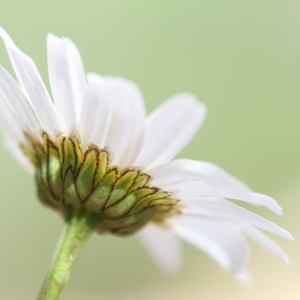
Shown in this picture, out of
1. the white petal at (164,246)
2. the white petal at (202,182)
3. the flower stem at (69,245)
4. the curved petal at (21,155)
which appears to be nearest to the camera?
the white petal at (202,182)

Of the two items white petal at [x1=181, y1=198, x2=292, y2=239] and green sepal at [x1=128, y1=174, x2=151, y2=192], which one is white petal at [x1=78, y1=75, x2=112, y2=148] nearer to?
green sepal at [x1=128, y1=174, x2=151, y2=192]

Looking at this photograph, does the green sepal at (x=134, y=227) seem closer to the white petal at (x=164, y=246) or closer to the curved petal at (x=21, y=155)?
the curved petal at (x=21, y=155)

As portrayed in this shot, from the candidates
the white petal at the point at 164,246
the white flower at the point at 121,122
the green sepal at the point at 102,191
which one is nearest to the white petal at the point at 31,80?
the white flower at the point at 121,122

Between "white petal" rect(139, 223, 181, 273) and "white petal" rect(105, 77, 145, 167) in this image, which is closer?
"white petal" rect(105, 77, 145, 167)

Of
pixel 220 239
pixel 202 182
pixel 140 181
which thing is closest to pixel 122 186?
pixel 140 181

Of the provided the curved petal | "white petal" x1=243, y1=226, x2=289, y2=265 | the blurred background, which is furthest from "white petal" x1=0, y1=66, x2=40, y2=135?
the blurred background

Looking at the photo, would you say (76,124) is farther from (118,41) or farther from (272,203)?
(118,41)

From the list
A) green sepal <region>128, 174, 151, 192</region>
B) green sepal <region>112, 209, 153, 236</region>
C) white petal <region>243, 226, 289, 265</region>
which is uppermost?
white petal <region>243, 226, 289, 265</region>
